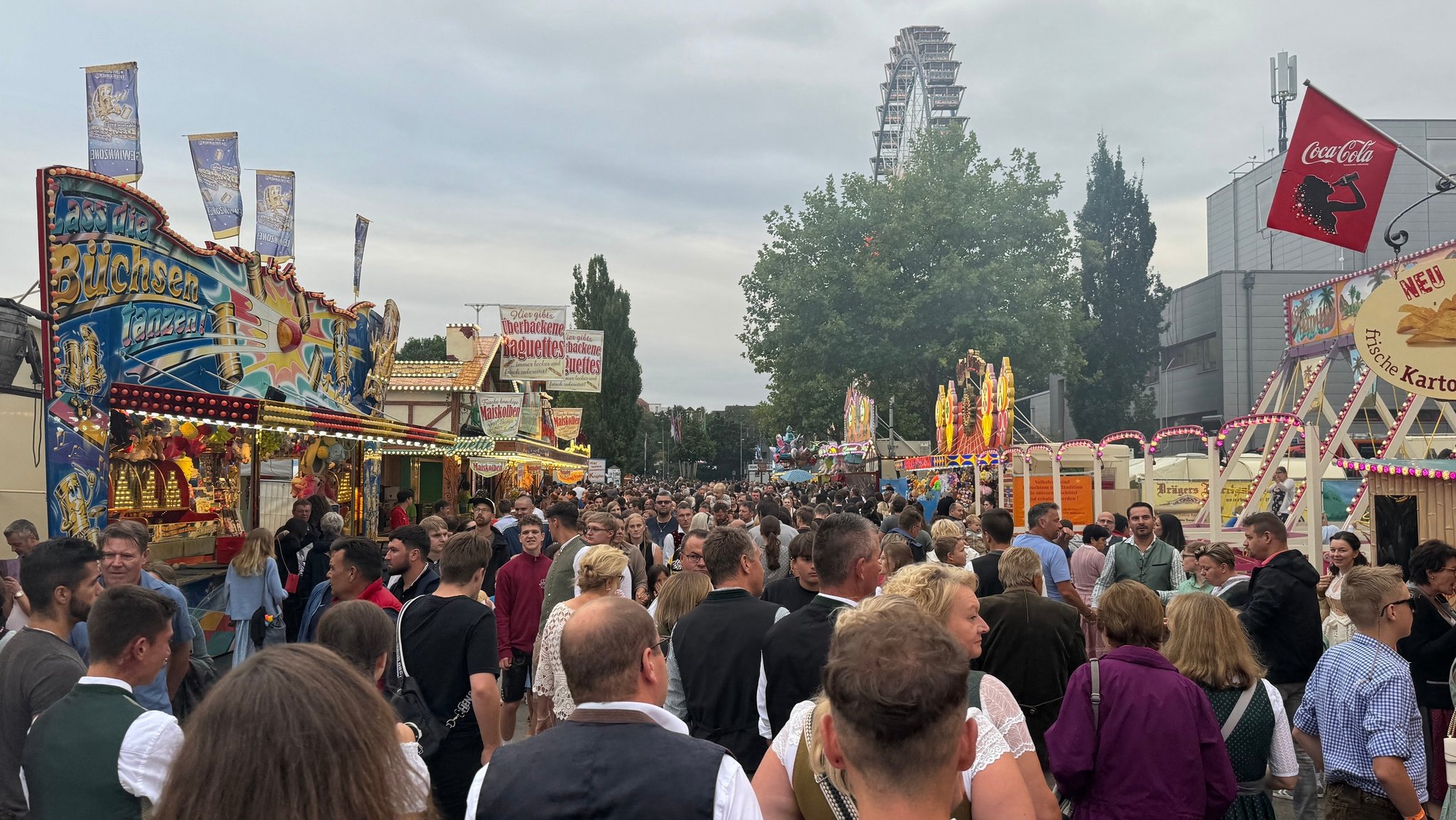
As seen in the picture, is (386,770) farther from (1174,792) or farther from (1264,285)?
(1264,285)

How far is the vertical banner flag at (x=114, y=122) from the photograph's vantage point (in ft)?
40.5

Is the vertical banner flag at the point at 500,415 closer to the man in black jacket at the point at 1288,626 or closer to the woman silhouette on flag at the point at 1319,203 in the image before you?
the woman silhouette on flag at the point at 1319,203

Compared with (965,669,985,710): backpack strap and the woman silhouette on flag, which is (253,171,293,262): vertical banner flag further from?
(965,669,985,710): backpack strap

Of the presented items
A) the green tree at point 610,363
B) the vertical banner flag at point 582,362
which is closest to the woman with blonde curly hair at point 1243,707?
the vertical banner flag at point 582,362

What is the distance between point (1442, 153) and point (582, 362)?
2889 cm

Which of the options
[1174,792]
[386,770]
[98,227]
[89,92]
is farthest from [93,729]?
[89,92]

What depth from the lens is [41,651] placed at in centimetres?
414

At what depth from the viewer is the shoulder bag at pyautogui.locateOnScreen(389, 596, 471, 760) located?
462cm

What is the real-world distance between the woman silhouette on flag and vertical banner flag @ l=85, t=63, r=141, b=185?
1286 centimetres

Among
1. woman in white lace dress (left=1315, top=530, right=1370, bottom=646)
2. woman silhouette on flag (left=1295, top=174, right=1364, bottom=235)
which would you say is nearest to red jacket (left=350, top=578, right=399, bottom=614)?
woman in white lace dress (left=1315, top=530, right=1370, bottom=646)

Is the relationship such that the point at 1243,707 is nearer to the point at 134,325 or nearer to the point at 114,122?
the point at 134,325

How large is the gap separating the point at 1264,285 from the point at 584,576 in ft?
128

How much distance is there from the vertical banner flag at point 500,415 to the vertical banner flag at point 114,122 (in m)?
14.0

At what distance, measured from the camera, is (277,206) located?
56.7ft
